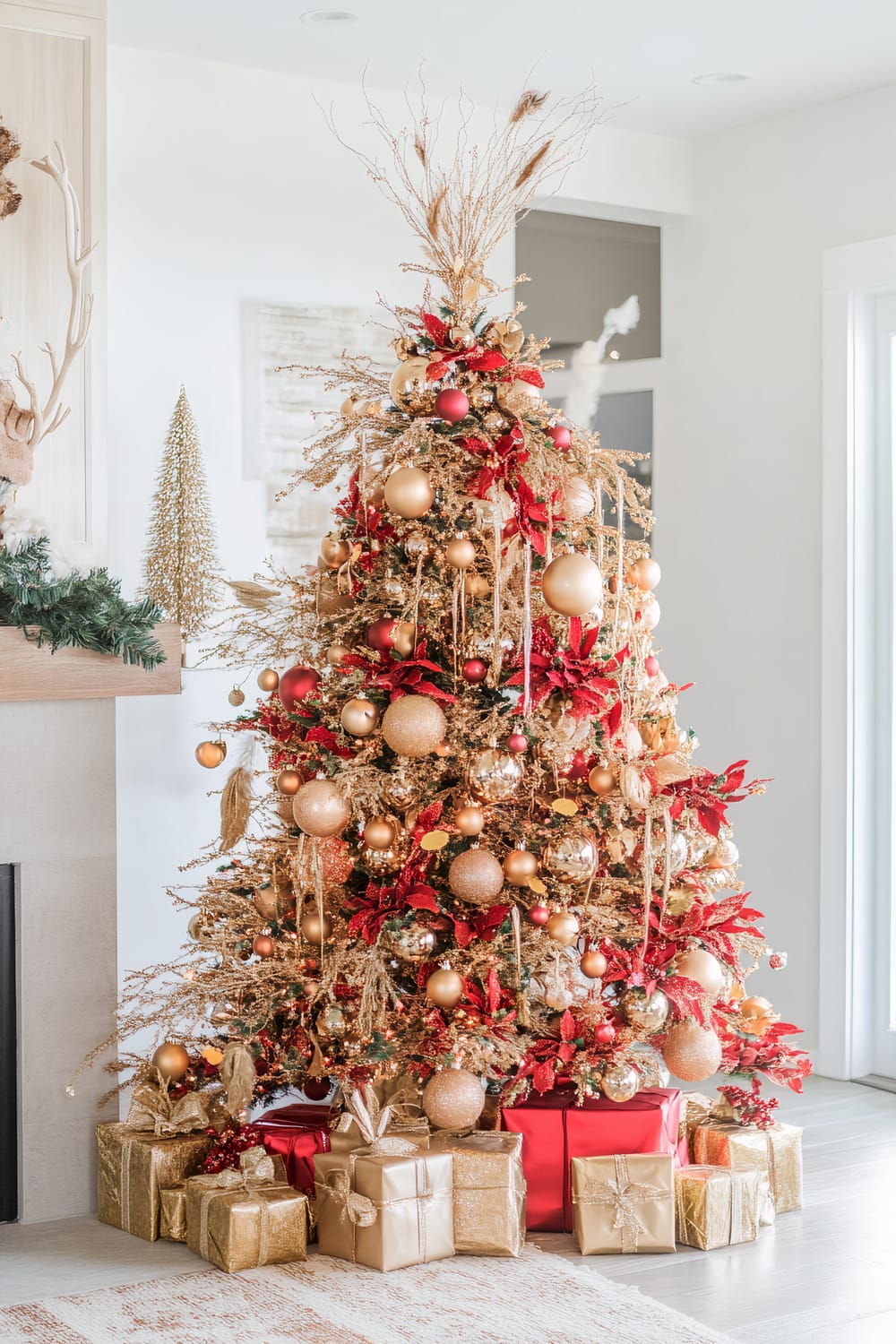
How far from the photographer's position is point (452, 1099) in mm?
2824

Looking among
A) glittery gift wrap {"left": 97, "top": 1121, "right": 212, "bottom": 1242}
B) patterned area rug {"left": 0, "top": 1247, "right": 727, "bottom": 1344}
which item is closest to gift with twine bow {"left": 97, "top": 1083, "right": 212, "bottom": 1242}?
glittery gift wrap {"left": 97, "top": 1121, "right": 212, "bottom": 1242}

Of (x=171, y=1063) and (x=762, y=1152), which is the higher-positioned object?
(x=171, y=1063)

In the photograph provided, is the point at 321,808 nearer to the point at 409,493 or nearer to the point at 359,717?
the point at 359,717

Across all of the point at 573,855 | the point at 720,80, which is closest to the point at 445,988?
the point at 573,855

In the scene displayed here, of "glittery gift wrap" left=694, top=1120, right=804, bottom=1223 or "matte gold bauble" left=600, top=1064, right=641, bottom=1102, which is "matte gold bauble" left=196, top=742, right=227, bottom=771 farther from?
"glittery gift wrap" left=694, top=1120, right=804, bottom=1223

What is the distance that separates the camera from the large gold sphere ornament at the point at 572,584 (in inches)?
110

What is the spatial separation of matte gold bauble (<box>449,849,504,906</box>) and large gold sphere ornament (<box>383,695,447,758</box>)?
0.71 feet

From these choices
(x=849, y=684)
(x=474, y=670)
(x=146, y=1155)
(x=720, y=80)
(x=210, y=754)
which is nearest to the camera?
(x=474, y=670)

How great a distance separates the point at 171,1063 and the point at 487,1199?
2.38 ft

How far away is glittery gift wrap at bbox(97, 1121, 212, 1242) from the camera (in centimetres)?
298

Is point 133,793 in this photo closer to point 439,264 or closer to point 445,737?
point 445,737

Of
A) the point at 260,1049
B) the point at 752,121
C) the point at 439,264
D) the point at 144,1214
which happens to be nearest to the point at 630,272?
the point at 752,121

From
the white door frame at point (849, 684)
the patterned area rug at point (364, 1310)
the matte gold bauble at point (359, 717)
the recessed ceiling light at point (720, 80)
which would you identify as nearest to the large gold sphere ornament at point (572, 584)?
the matte gold bauble at point (359, 717)

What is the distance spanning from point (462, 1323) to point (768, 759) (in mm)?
2288
